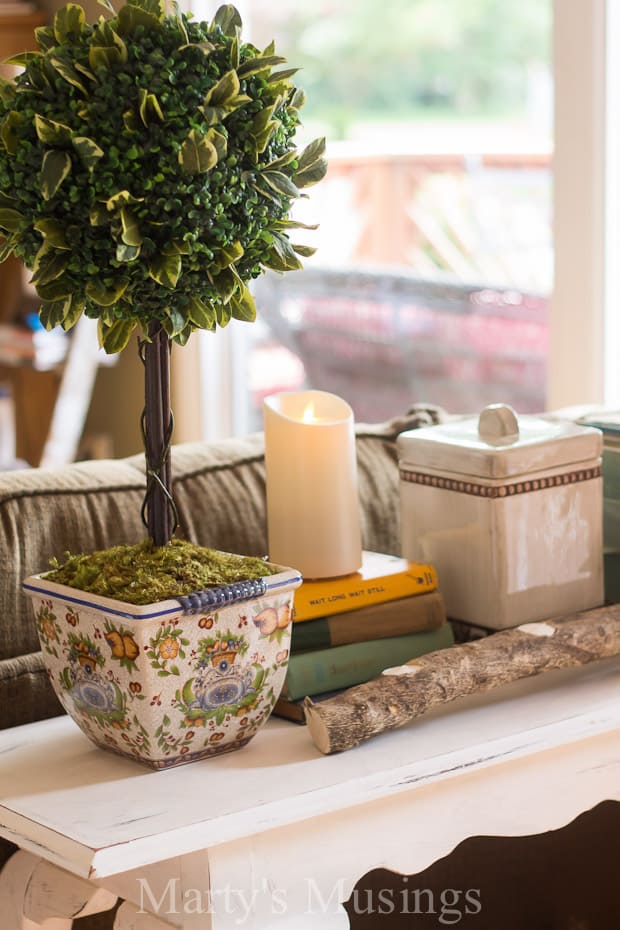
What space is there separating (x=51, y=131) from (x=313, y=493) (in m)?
0.37

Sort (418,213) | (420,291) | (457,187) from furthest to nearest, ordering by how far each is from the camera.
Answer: (418,213)
(457,187)
(420,291)

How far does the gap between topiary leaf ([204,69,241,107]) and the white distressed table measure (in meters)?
0.42

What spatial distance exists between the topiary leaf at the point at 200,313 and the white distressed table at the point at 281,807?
29cm

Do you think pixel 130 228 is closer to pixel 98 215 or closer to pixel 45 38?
pixel 98 215

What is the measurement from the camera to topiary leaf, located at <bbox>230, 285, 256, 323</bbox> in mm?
825

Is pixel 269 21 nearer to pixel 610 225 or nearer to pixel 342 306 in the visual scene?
pixel 342 306

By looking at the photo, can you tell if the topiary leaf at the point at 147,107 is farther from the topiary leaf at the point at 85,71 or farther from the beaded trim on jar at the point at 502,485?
the beaded trim on jar at the point at 502,485

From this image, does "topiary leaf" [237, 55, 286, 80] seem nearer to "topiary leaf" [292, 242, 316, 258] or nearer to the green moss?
"topiary leaf" [292, 242, 316, 258]

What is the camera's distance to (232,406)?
323 cm

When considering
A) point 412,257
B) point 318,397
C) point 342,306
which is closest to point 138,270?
point 318,397

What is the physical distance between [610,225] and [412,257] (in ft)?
13.2

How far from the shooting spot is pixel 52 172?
719mm

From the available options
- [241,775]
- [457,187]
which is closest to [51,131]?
[241,775]

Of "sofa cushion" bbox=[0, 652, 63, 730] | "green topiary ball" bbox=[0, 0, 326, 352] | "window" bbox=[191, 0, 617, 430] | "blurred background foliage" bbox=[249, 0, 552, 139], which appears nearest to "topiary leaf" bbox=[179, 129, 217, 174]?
"green topiary ball" bbox=[0, 0, 326, 352]
